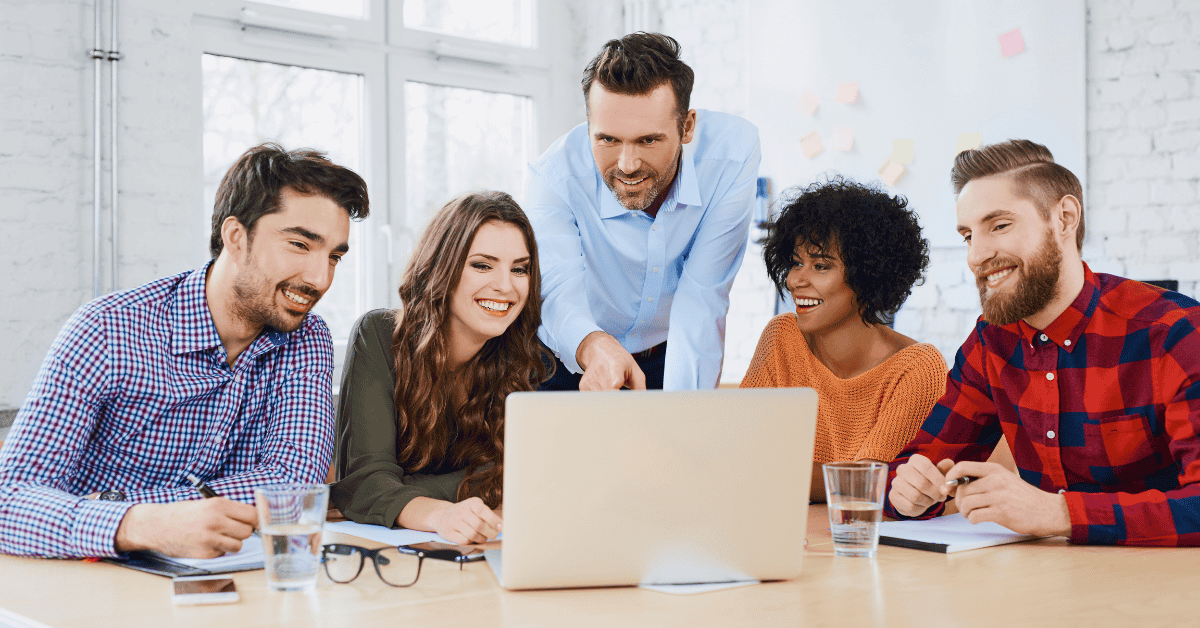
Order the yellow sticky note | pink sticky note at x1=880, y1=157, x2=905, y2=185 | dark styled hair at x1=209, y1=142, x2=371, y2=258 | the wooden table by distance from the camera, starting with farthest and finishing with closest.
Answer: pink sticky note at x1=880, y1=157, x2=905, y2=185
the yellow sticky note
dark styled hair at x1=209, y1=142, x2=371, y2=258
the wooden table

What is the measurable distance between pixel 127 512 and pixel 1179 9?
334cm

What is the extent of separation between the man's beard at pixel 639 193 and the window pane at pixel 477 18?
257cm

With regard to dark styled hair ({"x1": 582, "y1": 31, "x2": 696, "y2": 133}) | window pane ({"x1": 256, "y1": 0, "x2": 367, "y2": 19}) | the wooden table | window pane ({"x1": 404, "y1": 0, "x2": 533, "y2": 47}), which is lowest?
the wooden table

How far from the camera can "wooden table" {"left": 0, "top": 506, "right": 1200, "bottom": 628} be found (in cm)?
98

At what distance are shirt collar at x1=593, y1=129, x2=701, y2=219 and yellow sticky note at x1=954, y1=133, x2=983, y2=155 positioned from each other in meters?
1.86

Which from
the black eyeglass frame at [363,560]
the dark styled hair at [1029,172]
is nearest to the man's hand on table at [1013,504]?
the dark styled hair at [1029,172]

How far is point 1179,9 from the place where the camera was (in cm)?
331

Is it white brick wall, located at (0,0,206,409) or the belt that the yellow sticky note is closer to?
the belt

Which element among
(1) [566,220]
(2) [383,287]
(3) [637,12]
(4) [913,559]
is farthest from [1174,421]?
(3) [637,12]

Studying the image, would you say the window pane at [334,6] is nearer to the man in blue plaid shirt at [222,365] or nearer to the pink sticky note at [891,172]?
the pink sticky note at [891,172]

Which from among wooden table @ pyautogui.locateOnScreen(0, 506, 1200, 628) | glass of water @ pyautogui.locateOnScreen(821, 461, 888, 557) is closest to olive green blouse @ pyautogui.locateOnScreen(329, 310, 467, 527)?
wooden table @ pyautogui.locateOnScreen(0, 506, 1200, 628)

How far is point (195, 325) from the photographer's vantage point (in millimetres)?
1622

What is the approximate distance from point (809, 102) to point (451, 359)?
2.83m

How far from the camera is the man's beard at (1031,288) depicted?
60.6 inches
